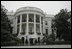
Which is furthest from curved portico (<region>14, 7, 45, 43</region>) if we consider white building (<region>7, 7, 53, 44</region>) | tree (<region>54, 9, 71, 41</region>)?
tree (<region>54, 9, 71, 41</region>)

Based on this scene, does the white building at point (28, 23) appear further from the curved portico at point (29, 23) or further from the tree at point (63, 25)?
the tree at point (63, 25)

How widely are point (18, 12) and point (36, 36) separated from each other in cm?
800

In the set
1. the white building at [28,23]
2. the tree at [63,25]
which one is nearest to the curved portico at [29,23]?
the white building at [28,23]

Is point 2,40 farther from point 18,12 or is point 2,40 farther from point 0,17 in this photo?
point 18,12

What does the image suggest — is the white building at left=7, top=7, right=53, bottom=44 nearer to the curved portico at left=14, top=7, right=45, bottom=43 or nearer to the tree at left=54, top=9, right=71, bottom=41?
the curved portico at left=14, top=7, right=45, bottom=43

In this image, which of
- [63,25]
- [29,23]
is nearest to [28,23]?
[29,23]

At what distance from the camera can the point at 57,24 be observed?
25.4m

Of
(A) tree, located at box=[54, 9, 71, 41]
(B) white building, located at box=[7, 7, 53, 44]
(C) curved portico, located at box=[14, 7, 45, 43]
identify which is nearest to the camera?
(A) tree, located at box=[54, 9, 71, 41]

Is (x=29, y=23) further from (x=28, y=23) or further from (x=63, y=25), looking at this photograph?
(x=63, y=25)

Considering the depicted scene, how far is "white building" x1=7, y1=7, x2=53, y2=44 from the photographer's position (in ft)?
103

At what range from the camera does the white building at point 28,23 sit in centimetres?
3134

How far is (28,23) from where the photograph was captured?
32312 mm

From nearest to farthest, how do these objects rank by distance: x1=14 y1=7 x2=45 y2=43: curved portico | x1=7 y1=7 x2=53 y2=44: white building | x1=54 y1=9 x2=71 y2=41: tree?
x1=54 y1=9 x2=71 y2=41: tree < x1=7 y1=7 x2=53 y2=44: white building < x1=14 y1=7 x2=45 y2=43: curved portico

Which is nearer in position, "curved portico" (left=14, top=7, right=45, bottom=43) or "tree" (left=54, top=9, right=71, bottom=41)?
"tree" (left=54, top=9, right=71, bottom=41)
